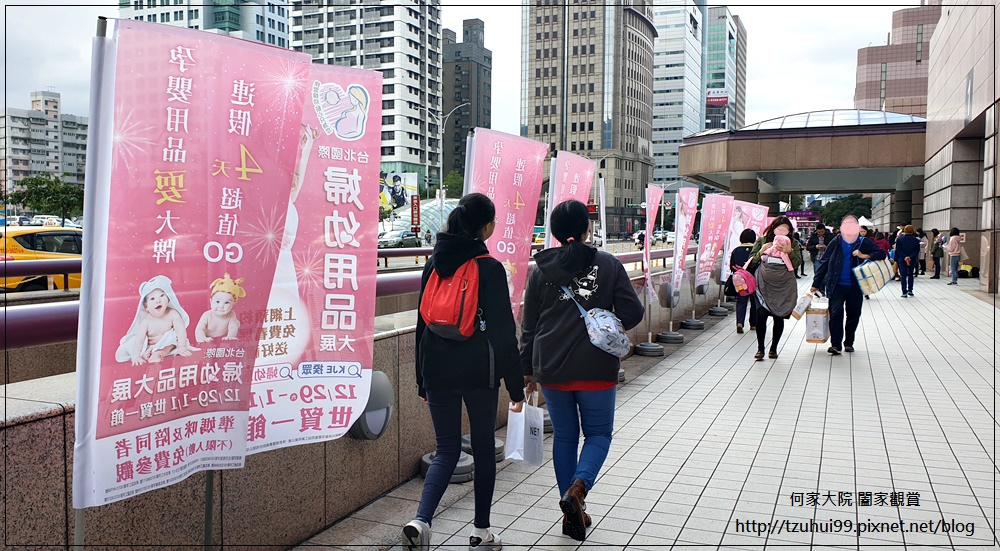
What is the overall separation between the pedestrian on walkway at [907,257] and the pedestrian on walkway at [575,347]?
17711 mm

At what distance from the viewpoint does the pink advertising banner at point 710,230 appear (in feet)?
44.0

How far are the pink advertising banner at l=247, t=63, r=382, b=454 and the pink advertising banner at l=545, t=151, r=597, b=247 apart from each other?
9.04 feet

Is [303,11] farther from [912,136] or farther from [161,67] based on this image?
[161,67]

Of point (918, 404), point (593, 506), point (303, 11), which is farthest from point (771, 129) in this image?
point (303, 11)

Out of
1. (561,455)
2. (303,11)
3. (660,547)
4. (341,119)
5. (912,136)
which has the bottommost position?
(660,547)

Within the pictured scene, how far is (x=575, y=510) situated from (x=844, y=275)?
747 centimetres

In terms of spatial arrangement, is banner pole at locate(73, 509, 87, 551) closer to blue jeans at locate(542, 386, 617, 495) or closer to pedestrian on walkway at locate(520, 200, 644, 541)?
pedestrian on walkway at locate(520, 200, 644, 541)

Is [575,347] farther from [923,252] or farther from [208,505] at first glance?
[923,252]

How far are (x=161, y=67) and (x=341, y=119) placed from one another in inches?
34.0

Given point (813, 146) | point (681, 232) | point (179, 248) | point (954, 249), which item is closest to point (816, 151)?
point (813, 146)

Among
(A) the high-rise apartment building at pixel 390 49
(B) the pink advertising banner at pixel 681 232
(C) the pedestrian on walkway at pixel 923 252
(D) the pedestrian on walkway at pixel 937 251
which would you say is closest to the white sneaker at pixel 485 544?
(B) the pink advertising banner at pixel 681 232

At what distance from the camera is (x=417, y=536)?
3766 millimetres

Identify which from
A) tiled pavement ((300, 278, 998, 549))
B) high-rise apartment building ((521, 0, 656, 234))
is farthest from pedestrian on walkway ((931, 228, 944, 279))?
high-rise apartment building ((521, 0, 656, 234))

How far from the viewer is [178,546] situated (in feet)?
10.9
